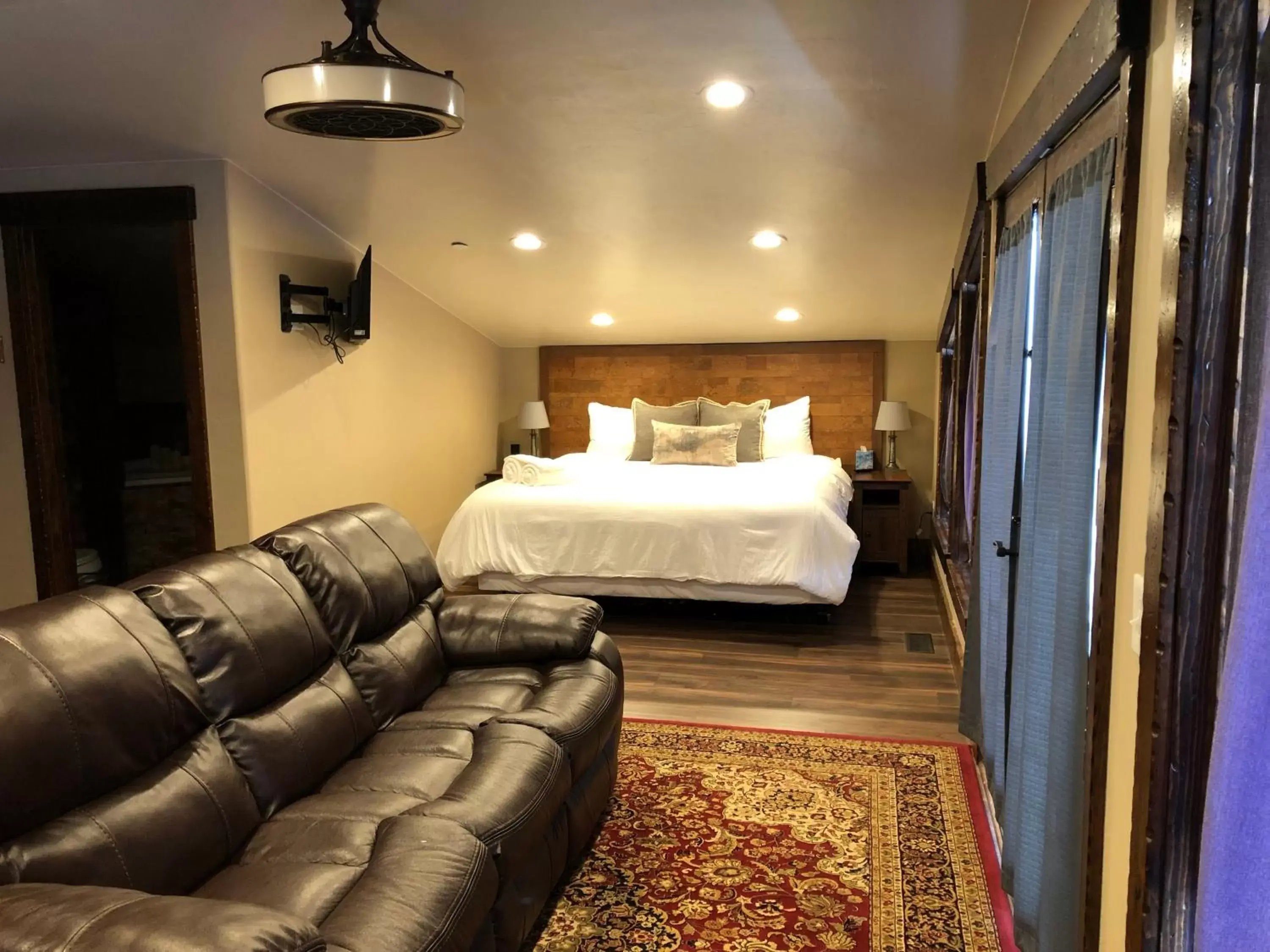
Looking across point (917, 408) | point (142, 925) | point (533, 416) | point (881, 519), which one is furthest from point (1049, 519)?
point (533, 416)

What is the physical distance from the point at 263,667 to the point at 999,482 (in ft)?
6.14

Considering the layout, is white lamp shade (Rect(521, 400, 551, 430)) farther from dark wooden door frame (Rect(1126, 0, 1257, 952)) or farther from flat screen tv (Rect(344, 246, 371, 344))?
dark wooden door frame (Rect(1126, 0, 1257, 952))

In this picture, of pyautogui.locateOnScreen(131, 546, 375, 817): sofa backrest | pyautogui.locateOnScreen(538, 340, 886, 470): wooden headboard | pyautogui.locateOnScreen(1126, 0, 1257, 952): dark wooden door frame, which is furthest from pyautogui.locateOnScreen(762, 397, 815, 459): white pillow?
pyautogui.locateOnScreen(1126, 0, 1257, 952): dark wooden door frame

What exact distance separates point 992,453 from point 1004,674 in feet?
1.96

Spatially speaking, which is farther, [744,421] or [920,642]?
[744,421]

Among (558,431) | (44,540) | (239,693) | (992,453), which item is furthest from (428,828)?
(558,431)

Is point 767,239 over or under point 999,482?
over

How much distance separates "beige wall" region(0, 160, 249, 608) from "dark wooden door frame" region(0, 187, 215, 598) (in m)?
0.03

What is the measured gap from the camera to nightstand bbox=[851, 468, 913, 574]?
5.51m

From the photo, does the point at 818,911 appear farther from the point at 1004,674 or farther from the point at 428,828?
the point at 428,828

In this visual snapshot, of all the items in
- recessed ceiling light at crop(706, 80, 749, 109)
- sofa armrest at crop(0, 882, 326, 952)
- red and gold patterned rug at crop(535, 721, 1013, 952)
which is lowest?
red and gold patterned rug at crop(535, 721, 1013, 952)

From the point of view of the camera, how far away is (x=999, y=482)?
2.29m

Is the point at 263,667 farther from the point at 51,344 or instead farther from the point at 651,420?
A: the point at 651,420

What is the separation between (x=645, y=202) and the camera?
3.76m
